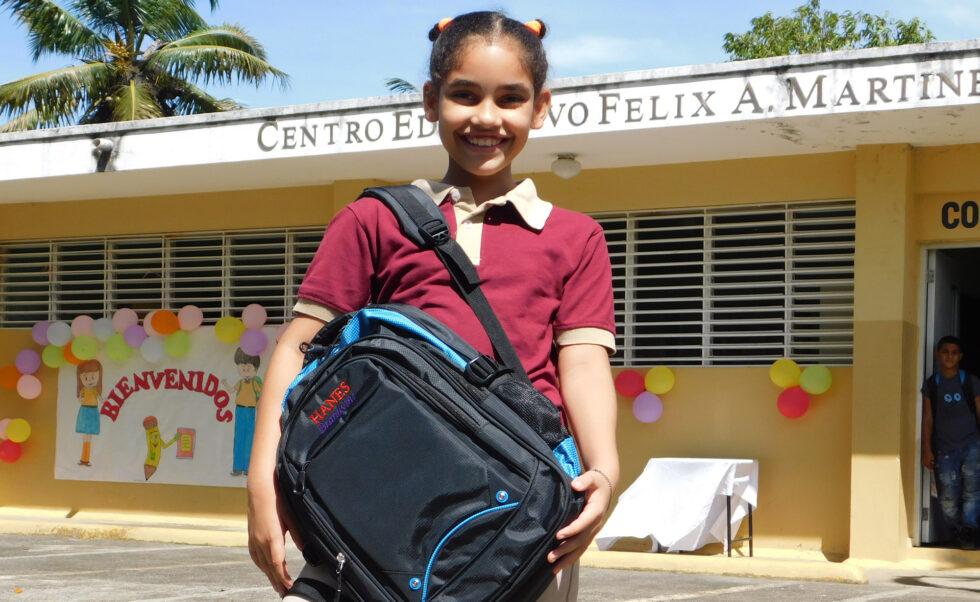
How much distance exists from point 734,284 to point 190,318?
17.2 feet

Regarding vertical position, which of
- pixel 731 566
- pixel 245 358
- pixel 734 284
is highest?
pixel 734 284

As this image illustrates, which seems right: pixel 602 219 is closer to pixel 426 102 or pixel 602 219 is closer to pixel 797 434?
pixel 797 434

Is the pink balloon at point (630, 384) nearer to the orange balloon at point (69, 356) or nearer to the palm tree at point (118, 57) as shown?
the orange balloon at point (69, 356)

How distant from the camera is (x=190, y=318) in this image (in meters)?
13.4

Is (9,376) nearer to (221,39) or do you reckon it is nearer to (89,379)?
(89,379)

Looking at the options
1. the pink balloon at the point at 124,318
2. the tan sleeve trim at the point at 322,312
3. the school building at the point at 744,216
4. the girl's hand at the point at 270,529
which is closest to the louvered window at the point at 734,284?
the school building at the point at 744,216

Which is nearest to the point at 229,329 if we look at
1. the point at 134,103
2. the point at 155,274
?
the point at 155,274

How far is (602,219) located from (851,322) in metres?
2.31

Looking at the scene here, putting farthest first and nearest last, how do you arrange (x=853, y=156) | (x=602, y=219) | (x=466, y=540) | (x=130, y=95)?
(x=130, y=95) < (x=602, y=219) < (x=853, y=156) < (x=466, y=540)

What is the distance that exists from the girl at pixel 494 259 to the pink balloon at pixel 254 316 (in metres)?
10.6

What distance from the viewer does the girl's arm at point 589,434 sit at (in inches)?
84.4

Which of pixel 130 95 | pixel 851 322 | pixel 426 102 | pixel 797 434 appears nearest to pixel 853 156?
pixel 851 322

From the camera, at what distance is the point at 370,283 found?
2.47m

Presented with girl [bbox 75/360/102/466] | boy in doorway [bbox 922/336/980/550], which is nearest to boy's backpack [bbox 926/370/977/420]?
boy in doorway [bbox 922/336/980/550]
